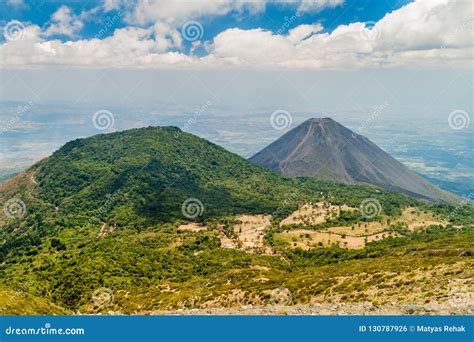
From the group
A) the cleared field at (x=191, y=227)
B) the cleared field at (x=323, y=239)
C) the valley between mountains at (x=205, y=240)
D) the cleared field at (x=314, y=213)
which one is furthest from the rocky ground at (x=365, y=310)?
the cleared field at (x=314, y=213)

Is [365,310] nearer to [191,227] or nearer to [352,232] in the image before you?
[191,227]

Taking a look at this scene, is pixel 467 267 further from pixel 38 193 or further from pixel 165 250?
pixel 38 193

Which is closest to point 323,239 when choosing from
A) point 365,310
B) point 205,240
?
point 205,240

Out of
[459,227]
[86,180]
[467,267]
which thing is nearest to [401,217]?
[459,227]

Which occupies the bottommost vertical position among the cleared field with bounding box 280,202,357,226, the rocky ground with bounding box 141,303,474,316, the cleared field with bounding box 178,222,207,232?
the rocky ground with bounding box 141,303,474,316

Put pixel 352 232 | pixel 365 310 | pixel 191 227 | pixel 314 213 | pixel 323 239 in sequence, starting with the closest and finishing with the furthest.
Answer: pixel 365 310 < pixel 323 239 < pixel 352 232 < pixel 191 227 < pixel 314 213

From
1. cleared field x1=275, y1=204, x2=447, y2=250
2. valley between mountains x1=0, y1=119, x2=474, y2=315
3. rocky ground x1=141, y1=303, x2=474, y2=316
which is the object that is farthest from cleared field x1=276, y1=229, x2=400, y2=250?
rocky ground x1=141, y1=303, x2=474, y2=316

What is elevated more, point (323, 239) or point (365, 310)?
point (323, 239)

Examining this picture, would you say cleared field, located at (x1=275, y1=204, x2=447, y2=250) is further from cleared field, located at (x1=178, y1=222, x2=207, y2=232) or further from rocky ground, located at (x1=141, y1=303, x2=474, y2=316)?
rocky ground, located at (x1=141, y1=303, x2=474, y2=316)
